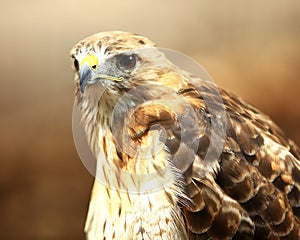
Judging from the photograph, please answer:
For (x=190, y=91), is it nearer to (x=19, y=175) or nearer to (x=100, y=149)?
(x=100, y=149)

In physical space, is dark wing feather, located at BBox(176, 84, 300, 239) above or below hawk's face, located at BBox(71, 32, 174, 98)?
below

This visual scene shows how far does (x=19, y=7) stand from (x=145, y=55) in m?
1.03

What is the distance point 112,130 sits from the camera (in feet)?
5.30

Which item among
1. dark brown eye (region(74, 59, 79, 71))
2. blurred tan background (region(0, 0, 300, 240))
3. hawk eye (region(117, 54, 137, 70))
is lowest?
blurred tan background (region(0, 0, 300, 240))

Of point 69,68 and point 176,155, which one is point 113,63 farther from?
point 69,68

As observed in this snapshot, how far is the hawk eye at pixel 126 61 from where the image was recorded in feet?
4.97

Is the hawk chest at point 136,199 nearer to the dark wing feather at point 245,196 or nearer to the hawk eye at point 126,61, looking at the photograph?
the dark wing feather at point 245,196

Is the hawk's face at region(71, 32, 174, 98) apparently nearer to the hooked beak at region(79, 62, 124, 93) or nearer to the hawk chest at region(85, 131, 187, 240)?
the hooked beak at region(79, 62, 124, 93)

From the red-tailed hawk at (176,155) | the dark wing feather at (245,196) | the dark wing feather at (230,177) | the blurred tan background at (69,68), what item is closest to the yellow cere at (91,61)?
the red-tailed hawk at (176,155)

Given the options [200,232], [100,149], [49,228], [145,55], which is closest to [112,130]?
[100,149]

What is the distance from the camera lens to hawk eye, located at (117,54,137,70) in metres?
1.51

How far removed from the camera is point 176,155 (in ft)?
4.92

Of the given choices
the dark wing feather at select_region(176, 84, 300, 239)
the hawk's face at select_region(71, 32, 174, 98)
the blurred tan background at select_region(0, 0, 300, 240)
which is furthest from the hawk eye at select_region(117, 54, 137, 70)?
the blurred tan background at select_region(0, 0, 300, 240)

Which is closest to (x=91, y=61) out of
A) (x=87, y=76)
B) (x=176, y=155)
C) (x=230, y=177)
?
(x=87, y=76)
